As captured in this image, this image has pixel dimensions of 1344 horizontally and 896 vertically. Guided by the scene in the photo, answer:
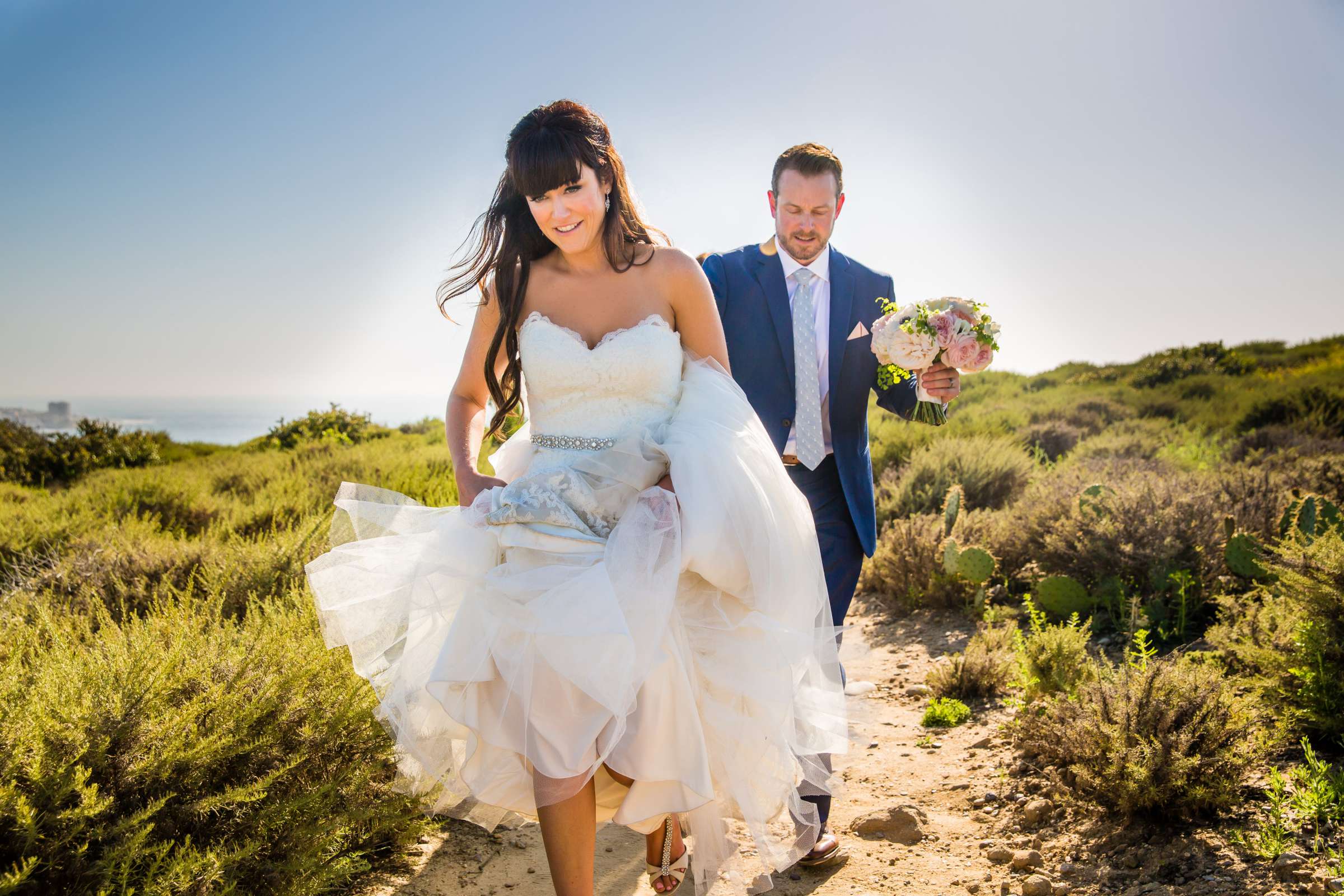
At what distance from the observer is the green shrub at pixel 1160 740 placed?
133 inches

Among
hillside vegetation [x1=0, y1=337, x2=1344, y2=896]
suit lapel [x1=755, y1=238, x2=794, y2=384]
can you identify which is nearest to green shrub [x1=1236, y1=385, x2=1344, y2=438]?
hillside vegetation [x1=0, y1=337, x2=1344, y2=896]

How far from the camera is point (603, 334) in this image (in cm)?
337

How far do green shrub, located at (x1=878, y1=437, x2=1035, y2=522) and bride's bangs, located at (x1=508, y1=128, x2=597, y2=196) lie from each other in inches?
254

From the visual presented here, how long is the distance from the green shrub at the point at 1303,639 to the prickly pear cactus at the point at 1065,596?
1.32 metres

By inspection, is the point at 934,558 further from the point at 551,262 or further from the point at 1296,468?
→ the point at 551,262

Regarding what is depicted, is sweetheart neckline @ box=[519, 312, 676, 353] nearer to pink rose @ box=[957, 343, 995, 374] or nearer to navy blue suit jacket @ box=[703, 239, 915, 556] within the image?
navy blue suit jacket @ box=[703, 239, 915, 556]

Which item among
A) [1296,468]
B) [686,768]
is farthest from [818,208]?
[1296,468]

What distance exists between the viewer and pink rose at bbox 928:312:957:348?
11.9 feet

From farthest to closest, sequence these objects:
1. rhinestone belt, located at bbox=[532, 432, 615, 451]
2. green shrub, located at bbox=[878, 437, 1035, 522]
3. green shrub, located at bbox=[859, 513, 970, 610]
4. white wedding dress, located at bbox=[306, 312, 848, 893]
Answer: green shrub, located at bbox=[878, 437, 1035, 522], green shrub, located at bbox=[859, 513, 970, 610], rhinestone belt, located at bbox=[532, 432, 615, 451], white wedding dress, located at bbox=[306, 312, 848, 893]

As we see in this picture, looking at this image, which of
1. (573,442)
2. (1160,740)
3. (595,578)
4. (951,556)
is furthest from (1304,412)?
(595,578)

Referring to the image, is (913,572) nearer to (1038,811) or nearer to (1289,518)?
(1289,518)

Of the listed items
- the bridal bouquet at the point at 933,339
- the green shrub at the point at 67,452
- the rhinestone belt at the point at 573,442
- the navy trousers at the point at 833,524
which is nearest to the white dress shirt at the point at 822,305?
the navy trousers at the point at 833,524

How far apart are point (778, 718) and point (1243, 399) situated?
13624 mm

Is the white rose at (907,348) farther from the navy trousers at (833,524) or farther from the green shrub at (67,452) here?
the green shrub at (67,452)
